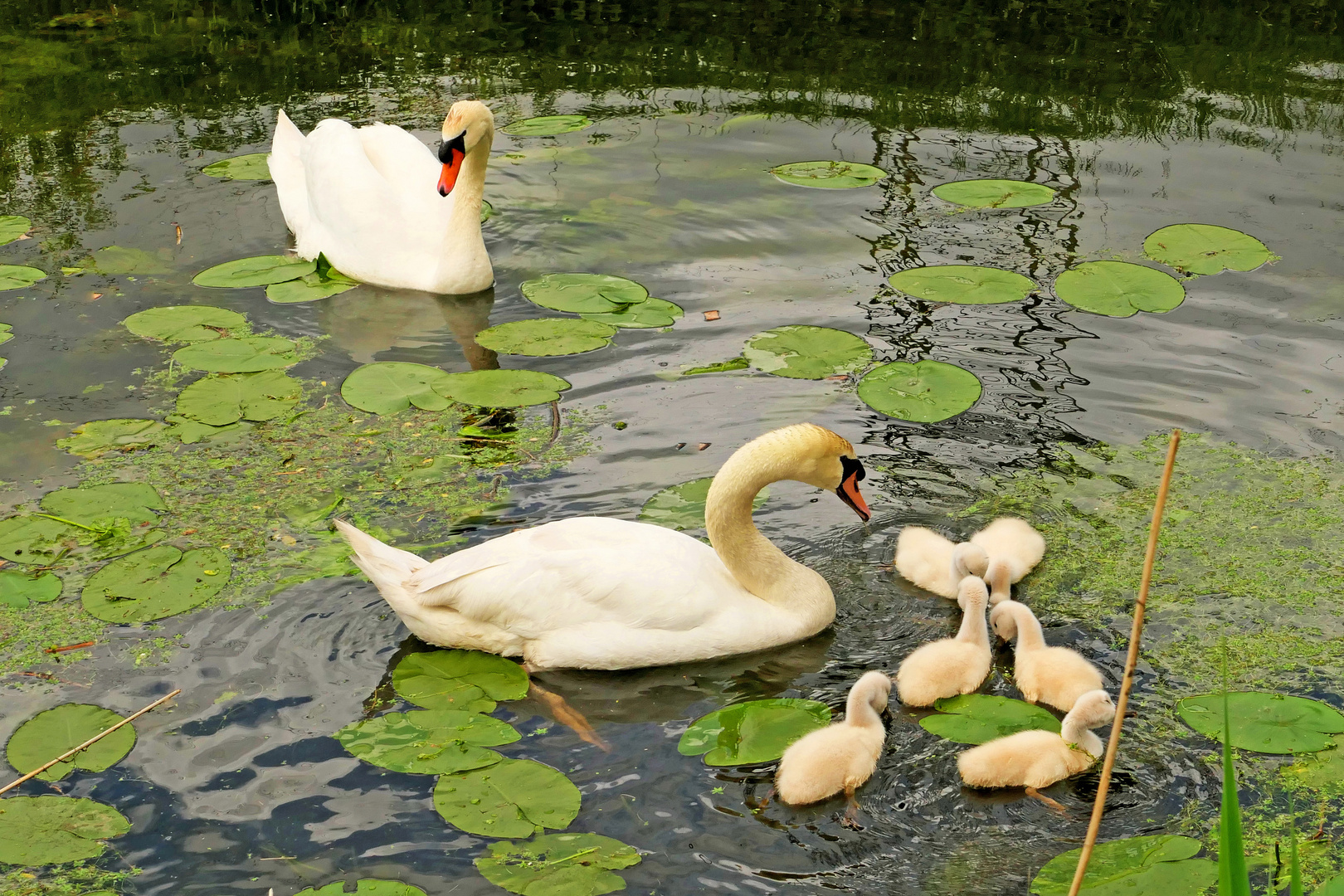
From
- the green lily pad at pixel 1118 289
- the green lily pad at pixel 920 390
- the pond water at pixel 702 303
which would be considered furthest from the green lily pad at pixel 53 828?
the green lily pad at pixel 1118 289

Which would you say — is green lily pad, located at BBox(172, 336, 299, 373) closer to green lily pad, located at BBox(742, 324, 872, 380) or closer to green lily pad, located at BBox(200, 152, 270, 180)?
green lily pad, located at BBox(742, 324, 872, 380)

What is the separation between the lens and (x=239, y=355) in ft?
23.5

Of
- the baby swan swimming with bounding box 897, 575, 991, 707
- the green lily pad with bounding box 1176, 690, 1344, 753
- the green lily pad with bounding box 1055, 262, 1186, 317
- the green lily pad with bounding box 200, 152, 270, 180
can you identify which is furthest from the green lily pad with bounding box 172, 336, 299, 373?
the green lily pad with bounding box 1176, 690, 1344, 753

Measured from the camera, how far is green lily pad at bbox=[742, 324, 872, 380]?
6980mm

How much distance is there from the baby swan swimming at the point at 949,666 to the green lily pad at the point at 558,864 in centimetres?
118

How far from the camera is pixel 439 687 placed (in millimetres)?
4828

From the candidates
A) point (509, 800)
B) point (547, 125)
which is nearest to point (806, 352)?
point (509, 800)

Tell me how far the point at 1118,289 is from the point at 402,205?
13.6 ft

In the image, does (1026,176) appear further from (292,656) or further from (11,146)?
(11,146)

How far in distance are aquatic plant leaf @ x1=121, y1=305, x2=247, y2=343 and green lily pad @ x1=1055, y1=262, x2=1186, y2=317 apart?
454cm

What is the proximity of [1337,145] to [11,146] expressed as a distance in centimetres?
950

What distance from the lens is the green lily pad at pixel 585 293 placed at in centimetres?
770

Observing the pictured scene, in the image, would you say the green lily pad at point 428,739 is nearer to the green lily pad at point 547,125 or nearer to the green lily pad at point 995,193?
the green lily pad at point 995,193

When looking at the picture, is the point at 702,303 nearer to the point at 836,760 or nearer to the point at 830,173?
the point at 830,173
